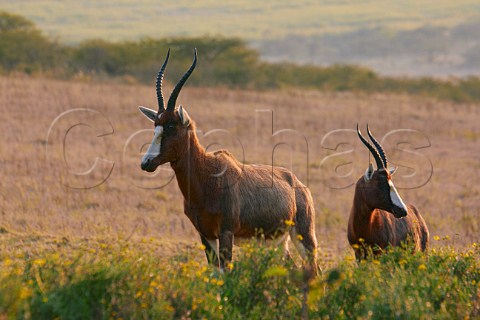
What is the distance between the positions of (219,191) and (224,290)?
1.49 meters

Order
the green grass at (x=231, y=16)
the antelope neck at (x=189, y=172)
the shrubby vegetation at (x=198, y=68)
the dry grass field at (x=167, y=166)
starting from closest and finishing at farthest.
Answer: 1. the antelope neck at (x=189, y=172)
2. the dry grass field at (x=167, y=166)
3. the shrubby vegetation at (x=198, y=68)
4. the green grass at (x=231, y=16)

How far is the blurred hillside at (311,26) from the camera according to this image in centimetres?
6738

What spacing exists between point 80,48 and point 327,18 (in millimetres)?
59201

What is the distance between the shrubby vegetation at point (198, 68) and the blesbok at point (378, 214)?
2127cm

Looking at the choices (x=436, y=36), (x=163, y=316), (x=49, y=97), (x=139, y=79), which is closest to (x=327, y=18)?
(x=436, y=36)

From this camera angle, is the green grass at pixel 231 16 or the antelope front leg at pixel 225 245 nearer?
the antelope front leg at pixel 225 245

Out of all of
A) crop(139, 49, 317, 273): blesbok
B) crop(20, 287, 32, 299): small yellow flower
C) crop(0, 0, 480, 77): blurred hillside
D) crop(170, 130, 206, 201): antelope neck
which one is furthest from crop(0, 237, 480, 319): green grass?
crop(0, 0, 480, 77): blurred hillside

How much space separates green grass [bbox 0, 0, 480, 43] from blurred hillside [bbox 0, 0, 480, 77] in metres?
0.09

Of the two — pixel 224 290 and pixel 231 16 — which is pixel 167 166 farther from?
pixel 231 16

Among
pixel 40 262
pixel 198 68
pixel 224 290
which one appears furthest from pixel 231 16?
pixel 40 262

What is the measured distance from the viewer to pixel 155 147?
29.8ft

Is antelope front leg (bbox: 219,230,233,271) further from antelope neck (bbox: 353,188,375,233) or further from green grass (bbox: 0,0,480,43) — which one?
green grass (bbox: 0,0,480,43)

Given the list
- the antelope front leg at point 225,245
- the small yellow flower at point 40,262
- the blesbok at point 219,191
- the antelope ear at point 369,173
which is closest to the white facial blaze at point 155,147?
the blesbok at point 219,191

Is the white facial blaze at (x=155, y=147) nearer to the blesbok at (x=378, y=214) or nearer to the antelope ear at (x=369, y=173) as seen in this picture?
the blesbok at (x=378, y=214)
